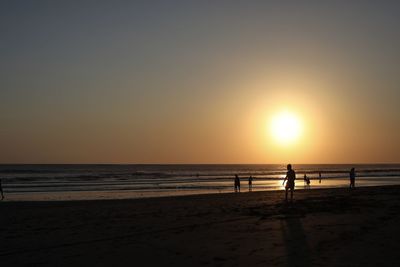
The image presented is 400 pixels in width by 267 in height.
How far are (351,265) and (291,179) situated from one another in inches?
542

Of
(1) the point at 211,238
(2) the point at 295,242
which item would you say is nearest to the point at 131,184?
(1) the point at 211,238

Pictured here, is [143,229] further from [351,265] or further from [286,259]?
[351,265]

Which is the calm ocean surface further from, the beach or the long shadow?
the long shadow

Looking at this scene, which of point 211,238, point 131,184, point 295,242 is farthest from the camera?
point 131,184

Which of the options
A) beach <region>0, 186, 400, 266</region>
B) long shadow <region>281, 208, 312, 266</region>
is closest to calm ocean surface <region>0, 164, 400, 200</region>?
beach <region>0, 186, 400, 266</region>

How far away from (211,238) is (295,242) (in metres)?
2.16

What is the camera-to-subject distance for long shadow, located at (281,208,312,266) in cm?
827

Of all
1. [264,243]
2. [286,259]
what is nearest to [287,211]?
[264,243]

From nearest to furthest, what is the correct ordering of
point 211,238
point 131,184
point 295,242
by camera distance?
point 295,242 → point 211,238 → point 131,184

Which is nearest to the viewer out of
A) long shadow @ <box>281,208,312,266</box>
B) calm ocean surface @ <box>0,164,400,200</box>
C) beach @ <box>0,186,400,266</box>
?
long shadow @ <box>281,208,312,266</box>

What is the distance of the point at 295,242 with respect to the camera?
998 cm

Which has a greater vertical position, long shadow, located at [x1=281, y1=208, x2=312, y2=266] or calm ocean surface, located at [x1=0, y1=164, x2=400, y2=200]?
calm ocean surface, located at [x1=0, y1=164, x2=400, y2=200]

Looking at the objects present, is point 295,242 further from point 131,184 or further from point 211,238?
point 131,184

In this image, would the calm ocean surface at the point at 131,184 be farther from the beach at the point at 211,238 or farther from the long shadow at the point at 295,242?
the long shadow at the point at 295,242
